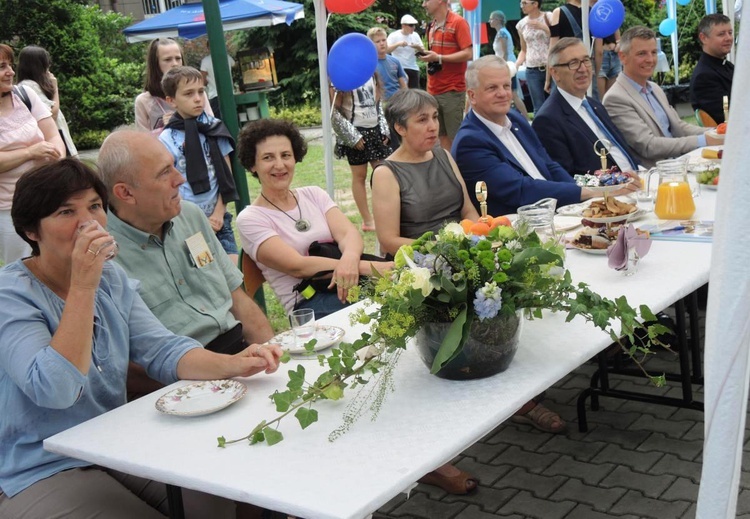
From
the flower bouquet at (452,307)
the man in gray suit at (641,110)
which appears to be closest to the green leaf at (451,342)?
the flower bouquet at (452,307)

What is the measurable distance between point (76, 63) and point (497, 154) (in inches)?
614

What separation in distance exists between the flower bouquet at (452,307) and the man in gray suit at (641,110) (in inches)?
138

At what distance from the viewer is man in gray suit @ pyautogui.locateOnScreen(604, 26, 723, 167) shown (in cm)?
514

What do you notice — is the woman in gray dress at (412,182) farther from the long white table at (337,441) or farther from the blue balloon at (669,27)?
the blue balloon at (669,27)

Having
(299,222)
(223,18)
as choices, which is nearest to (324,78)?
(299,222)

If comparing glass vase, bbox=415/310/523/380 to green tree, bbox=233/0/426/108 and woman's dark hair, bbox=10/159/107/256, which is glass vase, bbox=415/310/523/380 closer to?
woman's dark hair, bbox=10/159/107/256

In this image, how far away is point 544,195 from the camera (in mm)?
4023

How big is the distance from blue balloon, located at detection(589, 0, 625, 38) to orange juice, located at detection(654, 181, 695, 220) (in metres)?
4.70

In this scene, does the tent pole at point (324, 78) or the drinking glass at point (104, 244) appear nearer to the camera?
the drinking glass at point (104, 244)

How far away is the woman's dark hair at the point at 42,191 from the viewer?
207cm

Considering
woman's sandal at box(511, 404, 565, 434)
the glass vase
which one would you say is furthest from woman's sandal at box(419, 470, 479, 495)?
the glass vase

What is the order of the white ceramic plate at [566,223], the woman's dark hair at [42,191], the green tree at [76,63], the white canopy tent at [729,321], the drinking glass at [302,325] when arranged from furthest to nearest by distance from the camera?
the green tree at [76,63], the white ceramic plate at [566,223], the drinking glass at [302,325], the woman's dark hair at [42,191], the white canopy tent at [729,321]

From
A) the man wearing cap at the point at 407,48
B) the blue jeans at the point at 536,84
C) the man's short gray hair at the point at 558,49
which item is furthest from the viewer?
the man wearing cap at the point at 407,48

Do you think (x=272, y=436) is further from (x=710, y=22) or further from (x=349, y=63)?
(x=710, y=22)
